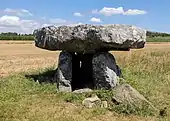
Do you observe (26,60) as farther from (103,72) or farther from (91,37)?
(91,37)

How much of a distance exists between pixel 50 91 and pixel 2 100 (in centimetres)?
205

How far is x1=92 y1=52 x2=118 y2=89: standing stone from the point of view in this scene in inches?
472

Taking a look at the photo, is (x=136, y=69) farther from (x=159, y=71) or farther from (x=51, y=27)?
(x=51, y=27)

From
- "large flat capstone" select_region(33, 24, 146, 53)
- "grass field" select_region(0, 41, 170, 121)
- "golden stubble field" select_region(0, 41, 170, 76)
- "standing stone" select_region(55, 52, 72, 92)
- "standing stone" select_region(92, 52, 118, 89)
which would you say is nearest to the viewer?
"grass field" select_region(0, 41, 170, 121)

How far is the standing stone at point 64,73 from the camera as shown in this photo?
12338 millimetres

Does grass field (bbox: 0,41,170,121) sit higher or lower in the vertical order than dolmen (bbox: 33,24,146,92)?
lower

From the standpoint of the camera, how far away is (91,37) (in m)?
11.6

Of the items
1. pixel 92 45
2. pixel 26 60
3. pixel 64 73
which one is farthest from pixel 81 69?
pixel 26 60

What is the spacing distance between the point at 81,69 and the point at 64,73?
1.62 metres

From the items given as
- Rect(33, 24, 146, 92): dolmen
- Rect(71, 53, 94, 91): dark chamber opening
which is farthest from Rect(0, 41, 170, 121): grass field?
Rect(71, 53, 94, 91): dark chamber opening

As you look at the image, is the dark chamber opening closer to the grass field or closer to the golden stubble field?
the grass field

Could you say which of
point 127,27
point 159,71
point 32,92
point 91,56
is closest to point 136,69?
point 159,71

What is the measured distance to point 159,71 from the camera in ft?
56.2

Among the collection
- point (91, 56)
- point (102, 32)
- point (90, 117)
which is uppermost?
point (102, 32)
